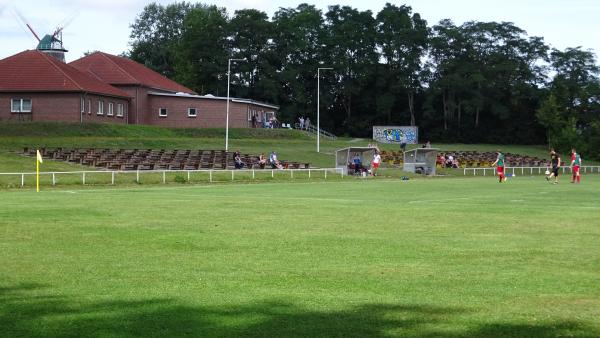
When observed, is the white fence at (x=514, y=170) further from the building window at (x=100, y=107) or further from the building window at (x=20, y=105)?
the building window at (x=20, y=105)

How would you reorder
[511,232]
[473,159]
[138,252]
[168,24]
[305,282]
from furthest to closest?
1. [168,24]
2. [473,159]
3. [511,232]
4. [138,252]
5. [305,282]

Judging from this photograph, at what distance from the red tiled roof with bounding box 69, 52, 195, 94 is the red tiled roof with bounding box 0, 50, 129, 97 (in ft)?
16.3

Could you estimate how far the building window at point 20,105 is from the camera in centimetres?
7781

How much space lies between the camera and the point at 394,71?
118875mm

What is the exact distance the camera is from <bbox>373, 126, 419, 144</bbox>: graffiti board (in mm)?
103562

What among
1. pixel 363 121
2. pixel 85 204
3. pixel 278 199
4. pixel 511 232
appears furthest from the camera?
pixel 363 121

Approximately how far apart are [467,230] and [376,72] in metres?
103

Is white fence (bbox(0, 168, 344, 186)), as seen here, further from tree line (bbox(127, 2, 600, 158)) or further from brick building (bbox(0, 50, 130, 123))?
tree line (bbox(127, 2, 600, 158))

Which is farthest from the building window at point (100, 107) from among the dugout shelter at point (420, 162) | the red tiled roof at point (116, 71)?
the dugout shelter at point (420, 162)

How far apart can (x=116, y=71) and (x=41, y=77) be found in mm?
13123

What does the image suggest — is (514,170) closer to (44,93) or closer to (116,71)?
(44,93)

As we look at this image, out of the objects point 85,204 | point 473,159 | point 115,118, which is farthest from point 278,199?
point 115,118

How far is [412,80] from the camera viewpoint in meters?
119

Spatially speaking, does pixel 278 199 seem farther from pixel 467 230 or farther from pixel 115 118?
pixel 115 118
